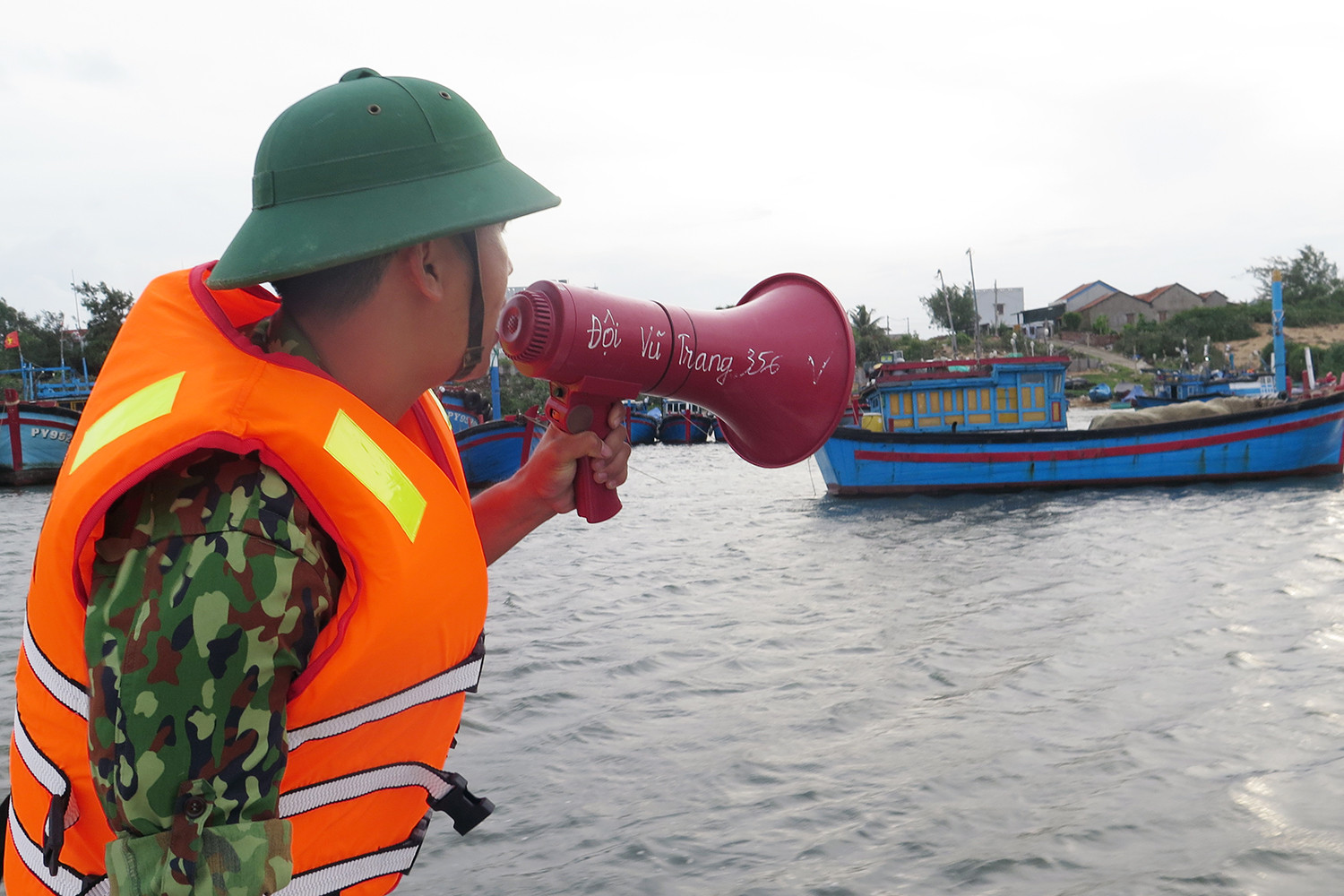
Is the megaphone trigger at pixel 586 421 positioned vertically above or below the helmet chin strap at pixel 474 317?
below

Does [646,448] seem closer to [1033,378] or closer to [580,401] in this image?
[1033,378]

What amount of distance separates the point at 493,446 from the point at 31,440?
1337 cm

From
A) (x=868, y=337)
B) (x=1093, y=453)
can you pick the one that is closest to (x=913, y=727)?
(x=1093, y=453)

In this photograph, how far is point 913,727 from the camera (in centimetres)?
620

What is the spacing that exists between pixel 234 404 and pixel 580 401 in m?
0.84

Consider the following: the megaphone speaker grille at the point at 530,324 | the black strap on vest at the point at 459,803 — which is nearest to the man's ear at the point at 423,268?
the megaphone speaker grille at the point at 530,324

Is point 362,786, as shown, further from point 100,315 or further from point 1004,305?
point 1004,305

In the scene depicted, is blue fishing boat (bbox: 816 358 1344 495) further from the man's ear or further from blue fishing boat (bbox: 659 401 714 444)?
blue fishing boat (bbox: 659 401 714 444)

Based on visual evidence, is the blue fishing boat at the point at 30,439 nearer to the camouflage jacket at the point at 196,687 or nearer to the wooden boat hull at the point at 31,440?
the wooden boat hull at the point at 31,440

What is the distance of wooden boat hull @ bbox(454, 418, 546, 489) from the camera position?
25422mm

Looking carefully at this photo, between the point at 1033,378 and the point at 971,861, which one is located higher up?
the point at 1033,378

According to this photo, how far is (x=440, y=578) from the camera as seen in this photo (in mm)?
1383

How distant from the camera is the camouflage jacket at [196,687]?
3.38 feet

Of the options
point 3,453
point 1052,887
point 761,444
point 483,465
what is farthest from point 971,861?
point 3,453
